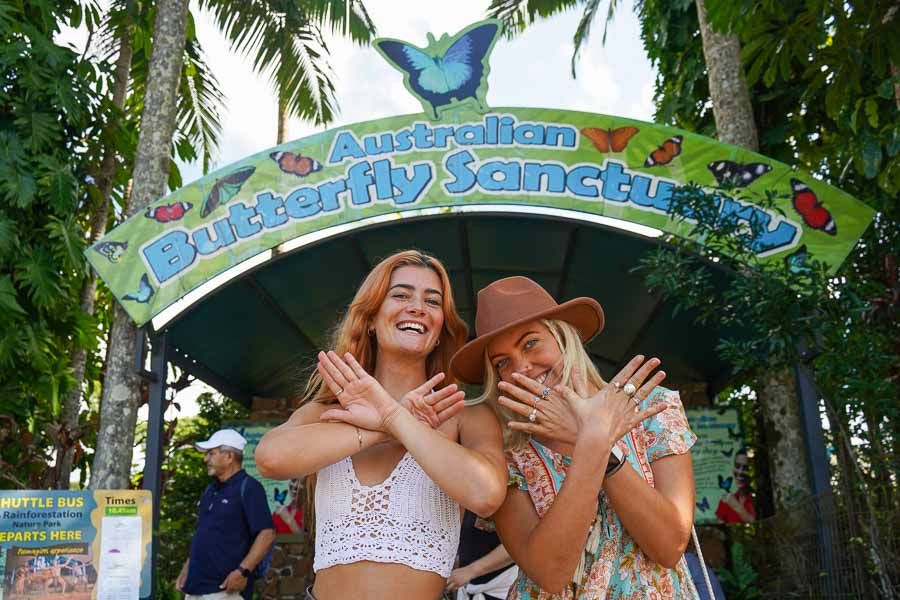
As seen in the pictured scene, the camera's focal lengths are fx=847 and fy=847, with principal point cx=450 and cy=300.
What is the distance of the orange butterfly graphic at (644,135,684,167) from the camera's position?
6.80 m

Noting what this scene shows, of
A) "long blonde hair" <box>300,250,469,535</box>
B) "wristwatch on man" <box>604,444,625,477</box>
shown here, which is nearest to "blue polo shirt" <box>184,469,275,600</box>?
"long blonde hair" <box>300,250,469,535</box>

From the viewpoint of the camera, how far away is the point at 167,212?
23.1 ft

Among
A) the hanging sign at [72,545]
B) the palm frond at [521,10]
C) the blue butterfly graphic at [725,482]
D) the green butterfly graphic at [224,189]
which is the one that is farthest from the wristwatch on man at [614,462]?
the palm frond at [521,10]

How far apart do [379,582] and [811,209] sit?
559cm

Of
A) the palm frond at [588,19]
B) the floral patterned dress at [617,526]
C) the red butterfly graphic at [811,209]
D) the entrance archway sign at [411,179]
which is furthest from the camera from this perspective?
the palm frond at [588,19]

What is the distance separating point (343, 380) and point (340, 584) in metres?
0.51

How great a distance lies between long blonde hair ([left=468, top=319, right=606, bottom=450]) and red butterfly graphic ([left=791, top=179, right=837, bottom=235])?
489 centimetres

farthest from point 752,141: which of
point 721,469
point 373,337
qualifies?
point 373,337

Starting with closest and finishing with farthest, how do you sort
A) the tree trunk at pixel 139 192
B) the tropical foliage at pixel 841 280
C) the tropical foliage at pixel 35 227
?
the tropical foliage at pixel 841 280
the tree trunk at pixel 139 192
the tropical foliage at pixel 35 227

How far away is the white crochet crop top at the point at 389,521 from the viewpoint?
2.12 m

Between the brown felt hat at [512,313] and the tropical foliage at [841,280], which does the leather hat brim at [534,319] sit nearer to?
the brown felt hat at [512,313]

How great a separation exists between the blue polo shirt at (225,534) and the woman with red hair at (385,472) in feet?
12.9

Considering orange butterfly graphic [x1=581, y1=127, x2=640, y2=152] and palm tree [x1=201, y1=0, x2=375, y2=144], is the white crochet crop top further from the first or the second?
palm tree [x1=201, y1=0, x2=375, y2=144]

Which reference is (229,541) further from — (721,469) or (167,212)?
(721,469)
